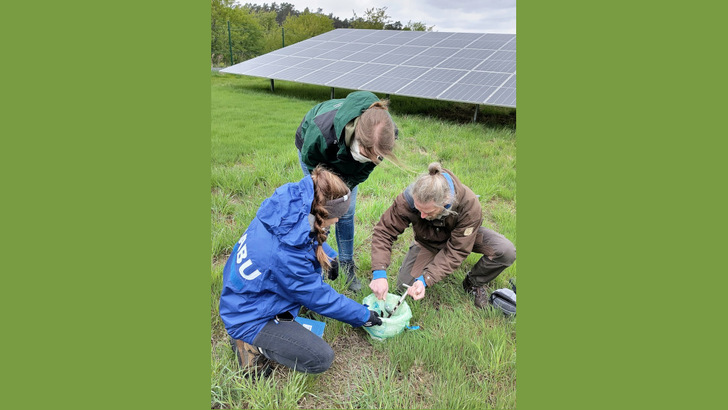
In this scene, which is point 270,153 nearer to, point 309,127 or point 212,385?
point 309,127

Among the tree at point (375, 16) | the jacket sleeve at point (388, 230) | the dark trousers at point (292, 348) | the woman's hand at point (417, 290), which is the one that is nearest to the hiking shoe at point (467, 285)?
the woman's hand at point (417, 290)

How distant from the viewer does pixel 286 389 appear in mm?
1641

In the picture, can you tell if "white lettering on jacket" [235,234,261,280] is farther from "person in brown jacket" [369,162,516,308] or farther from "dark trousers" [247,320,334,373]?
"person in brown jacket" [369,162,516,308]

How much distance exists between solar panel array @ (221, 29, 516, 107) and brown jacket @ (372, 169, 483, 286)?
143 inches

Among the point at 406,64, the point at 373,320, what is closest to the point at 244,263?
the point at 373,320

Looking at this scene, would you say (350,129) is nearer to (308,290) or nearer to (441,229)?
(308,290)

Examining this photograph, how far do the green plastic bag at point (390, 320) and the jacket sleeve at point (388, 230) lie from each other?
0.20 metres

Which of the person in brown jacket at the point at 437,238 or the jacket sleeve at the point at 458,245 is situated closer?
the person in brown jacket at the point at 437,238

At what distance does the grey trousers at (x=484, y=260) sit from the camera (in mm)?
2303

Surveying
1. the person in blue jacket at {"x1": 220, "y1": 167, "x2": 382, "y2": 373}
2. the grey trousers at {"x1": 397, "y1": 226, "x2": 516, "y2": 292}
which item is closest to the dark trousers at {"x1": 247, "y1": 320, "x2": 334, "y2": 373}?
the person in blue jacket at {"x1": 220, "y1": 167, "x2": 382, "y2": 373}

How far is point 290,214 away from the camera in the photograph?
157 centimetres

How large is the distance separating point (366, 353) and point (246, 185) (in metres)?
2.17

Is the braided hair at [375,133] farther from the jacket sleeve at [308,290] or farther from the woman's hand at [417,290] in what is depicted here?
the woman's hand at [417,290]

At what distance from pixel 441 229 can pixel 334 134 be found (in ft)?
3.01
